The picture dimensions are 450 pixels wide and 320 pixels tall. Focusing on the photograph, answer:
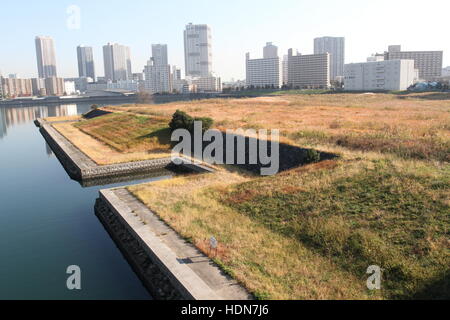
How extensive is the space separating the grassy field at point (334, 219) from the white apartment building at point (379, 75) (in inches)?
5586

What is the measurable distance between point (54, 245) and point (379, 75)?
16702 centimetres

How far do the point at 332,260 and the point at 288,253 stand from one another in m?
1.76

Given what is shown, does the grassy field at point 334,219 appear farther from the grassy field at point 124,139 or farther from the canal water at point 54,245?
the grassy field at point 124,139

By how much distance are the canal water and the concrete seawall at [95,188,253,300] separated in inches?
24.3

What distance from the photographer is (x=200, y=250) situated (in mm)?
15453

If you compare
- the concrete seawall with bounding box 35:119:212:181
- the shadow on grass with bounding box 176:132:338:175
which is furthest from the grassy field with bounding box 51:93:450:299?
the concrete seawall with bounding box 35:119:212:181

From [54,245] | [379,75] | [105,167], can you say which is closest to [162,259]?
[54,245]

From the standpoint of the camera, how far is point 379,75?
6388 inches

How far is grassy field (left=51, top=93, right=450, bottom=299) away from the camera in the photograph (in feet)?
41.8

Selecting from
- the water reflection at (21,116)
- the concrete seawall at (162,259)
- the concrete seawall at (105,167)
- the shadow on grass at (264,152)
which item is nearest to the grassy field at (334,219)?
the concrete seawall at (162,259)

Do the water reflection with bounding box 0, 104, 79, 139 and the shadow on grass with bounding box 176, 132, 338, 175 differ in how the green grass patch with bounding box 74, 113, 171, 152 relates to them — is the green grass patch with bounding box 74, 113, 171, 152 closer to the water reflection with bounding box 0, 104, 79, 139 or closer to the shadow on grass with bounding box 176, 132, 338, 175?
the shadow on grass with bounding box 176, 132, 338, 175
